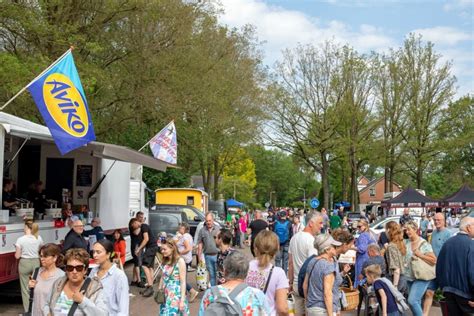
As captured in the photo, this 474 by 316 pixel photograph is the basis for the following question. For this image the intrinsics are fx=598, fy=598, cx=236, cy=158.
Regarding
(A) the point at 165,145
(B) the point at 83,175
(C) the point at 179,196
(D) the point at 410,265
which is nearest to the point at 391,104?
(C) the point at 179,196

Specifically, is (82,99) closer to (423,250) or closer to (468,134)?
(423,250)

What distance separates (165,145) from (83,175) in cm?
453

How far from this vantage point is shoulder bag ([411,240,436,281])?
29.0ft

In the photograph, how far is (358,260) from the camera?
37.8 ft

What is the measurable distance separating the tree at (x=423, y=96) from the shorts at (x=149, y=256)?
36863 millimetres

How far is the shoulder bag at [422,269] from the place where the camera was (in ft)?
29.0

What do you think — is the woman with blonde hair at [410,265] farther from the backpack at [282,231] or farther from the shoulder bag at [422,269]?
the backpack at [282,231]

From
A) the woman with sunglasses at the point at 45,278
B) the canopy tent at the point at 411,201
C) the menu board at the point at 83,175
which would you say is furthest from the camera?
the canopy tent at the point at 411,201

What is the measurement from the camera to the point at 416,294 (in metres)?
8.96

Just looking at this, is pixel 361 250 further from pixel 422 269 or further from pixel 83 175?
pixel 83 175

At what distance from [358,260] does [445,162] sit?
194 feet

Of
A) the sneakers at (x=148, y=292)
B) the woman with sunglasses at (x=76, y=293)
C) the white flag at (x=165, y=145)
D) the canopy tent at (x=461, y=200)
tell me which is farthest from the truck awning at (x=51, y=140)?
the canopy tent at (x=461, y=200)

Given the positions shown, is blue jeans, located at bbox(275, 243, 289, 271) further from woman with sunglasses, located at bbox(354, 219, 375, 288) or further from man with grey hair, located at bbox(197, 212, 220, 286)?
woman with sunglasses, located at bbox(354, 219, 375, 288)

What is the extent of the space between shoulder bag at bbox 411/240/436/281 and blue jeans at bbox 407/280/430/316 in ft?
0.31
